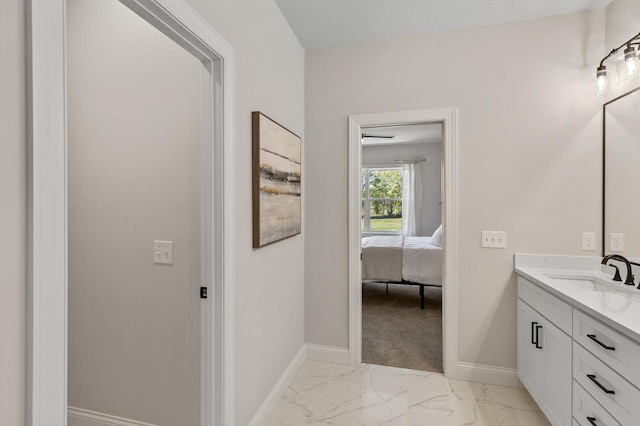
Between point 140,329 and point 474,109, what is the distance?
2.59 m

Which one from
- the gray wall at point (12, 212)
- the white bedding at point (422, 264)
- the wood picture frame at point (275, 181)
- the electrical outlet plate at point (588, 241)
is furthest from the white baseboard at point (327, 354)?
the gray wall at point (12, 212)

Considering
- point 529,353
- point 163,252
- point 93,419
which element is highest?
point 163,252

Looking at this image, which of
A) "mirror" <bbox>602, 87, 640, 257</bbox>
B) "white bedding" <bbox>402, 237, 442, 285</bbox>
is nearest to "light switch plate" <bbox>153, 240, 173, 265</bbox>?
"mirror" <bbox>602, 87, 640, 257</bbox>

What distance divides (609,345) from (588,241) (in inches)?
46.3

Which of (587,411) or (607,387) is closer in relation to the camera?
(607,387)

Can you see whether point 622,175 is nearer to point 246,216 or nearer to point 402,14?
point 402,14

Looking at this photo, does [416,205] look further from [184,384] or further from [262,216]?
[184,384]

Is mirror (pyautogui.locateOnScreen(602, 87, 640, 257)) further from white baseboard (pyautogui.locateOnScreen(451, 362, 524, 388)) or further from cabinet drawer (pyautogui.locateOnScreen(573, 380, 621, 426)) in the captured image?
white baseboard (pyautogui.locateOnScreen(451, 362, 524, 388))

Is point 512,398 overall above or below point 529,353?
below

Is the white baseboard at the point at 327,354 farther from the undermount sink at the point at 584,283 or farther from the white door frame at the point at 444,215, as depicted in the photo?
the undermount sink at the point at 584,283

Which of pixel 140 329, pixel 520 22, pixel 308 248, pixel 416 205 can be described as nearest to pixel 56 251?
pixel 140 329

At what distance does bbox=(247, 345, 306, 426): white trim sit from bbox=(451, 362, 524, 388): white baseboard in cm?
120

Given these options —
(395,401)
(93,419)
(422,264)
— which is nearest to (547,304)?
(395,401)

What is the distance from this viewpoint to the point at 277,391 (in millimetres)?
2164
